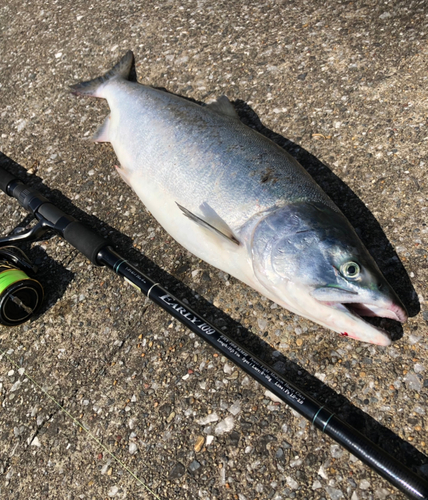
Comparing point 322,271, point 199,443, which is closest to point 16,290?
point 199,443

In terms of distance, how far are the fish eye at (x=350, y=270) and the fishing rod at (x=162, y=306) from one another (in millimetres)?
584

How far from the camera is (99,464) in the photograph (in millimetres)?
2178

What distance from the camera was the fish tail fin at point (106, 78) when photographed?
12.0 feet

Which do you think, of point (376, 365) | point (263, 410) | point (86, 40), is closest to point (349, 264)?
point (376, 365)

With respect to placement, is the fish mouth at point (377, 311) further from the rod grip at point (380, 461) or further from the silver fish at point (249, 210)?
the rod grip at point (380, 461)

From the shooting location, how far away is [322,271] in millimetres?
1937

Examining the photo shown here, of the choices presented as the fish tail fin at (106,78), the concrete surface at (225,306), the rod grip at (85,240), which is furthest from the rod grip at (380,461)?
the fish tail fin at (106,78)

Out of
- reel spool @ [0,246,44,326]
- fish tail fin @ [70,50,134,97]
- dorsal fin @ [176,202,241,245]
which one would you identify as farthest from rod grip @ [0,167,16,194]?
dorsal fin @ [176,202,241,245]

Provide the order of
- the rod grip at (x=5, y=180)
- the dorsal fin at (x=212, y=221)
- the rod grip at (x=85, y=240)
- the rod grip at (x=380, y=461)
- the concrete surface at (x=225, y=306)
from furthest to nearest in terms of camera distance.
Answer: the rod grip at (x=5, y=180) < the rod grip at (x=85, y=240) < the dorsal fin at (x=212, y=221) < the concrete surface at (x=225, y=306) < the rod grip at (x=380, y=461)

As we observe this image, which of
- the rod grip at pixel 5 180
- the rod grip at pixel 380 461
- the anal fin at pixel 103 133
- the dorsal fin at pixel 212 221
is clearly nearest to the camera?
the rod grip at pixel 380 461

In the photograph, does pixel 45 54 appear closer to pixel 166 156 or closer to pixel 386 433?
pixel 166 156

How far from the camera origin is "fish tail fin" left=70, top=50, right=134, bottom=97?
364 centimetres

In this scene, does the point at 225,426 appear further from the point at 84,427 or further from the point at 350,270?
the point at 350,270

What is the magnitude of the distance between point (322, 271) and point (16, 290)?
1899 mm
